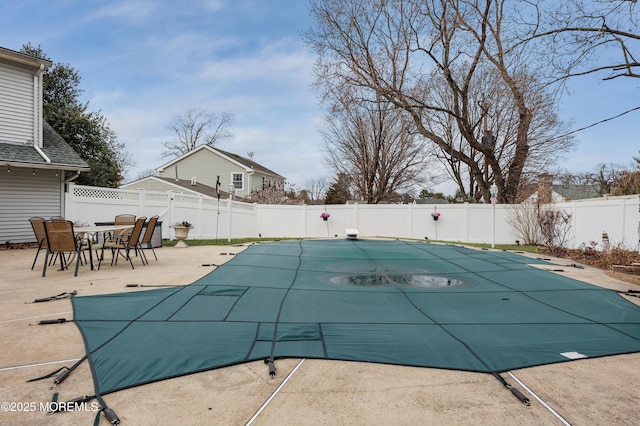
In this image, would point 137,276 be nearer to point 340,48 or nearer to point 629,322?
point 629,322

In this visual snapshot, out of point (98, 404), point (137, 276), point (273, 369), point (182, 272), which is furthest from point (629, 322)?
point (137, 276)

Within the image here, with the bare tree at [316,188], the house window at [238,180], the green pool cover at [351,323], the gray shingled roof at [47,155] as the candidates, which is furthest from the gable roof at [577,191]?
the gray shingled roof at [47,155]

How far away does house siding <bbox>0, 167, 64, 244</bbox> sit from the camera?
9.41m

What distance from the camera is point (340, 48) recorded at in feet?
46.2

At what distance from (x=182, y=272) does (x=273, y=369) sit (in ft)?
13.0

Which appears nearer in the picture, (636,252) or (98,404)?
(98,404)

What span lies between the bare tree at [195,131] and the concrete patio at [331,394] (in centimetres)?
2950

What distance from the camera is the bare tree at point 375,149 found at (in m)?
18.4

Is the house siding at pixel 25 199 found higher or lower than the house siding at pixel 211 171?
lower

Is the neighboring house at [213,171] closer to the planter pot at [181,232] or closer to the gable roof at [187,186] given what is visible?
the gable roof at [187,186]

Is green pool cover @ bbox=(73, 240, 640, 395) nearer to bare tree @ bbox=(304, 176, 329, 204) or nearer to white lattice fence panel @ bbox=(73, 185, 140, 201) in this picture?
white lattice fence panel @ bbox=(73, 185, 140, 201)

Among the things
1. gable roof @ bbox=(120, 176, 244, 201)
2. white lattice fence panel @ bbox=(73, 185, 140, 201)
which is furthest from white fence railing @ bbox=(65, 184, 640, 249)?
gable roof @ bbox=(120, 176, 244, 201)

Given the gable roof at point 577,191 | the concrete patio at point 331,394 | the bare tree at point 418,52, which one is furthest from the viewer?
the gable roof at point 577,191

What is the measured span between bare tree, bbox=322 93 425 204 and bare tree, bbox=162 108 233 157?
13815 mm
